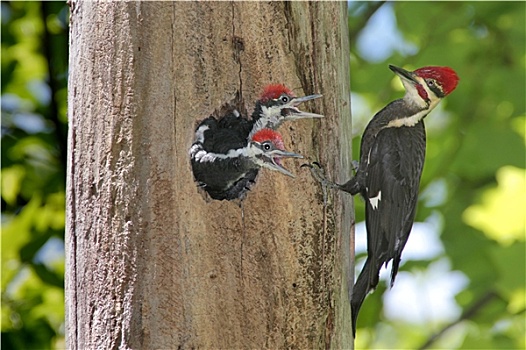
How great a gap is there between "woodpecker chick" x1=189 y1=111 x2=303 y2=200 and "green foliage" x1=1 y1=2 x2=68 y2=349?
1.41 metres

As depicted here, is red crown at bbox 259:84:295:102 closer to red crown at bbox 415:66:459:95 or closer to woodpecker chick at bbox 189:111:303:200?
woodpecker chick at bbox 189:111:303:200

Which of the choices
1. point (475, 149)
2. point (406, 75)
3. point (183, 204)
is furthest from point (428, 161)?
point (183, 204)

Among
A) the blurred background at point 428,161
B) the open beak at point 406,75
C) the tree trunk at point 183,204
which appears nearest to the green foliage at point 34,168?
the blurred background at point 428,161

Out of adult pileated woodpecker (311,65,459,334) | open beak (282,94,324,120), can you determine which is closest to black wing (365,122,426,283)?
adult pileated woodpecker (311,65,459,334)

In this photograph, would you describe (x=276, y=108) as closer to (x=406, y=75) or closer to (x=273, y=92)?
(x=273, y=92)

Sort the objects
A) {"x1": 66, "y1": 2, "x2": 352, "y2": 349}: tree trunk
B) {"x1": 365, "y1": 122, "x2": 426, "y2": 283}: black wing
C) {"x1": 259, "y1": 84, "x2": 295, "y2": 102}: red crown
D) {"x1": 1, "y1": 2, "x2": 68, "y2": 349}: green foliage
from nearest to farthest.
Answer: {"x1": 66, "y1": 2, "x2": 352, "y2": 349}: tree trunk < {"x1": 259, "y1": 84, "x2": 295, "y2": 102}: red crown < {"x1": 365, "y1": 122, "x2": 426, "y2": 283}: black wing < {"x1": 1, "y1": 2, "x2": 68, "y2": 349}: green foliage

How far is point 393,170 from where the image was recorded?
9.07ft

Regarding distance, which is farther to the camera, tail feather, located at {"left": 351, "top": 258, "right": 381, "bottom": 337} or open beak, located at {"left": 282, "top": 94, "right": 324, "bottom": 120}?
tail feather, located at {"left": 351, "top": 258, "right": 381, "bottom": 337}

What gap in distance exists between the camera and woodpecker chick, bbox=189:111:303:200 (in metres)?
2.25

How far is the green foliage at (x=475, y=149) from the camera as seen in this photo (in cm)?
376

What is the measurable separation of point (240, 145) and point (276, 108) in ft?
0.62

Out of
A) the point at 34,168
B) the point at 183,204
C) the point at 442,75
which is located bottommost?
the point at 183,204

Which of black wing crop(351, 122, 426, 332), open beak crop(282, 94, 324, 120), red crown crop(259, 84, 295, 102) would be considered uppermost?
red crown crop(259, 84, 295, 102)

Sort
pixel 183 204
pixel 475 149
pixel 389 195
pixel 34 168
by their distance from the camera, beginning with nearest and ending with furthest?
pixel 183 204 → pixel 389 195 → pixel 34 168 → pixel 475 149
